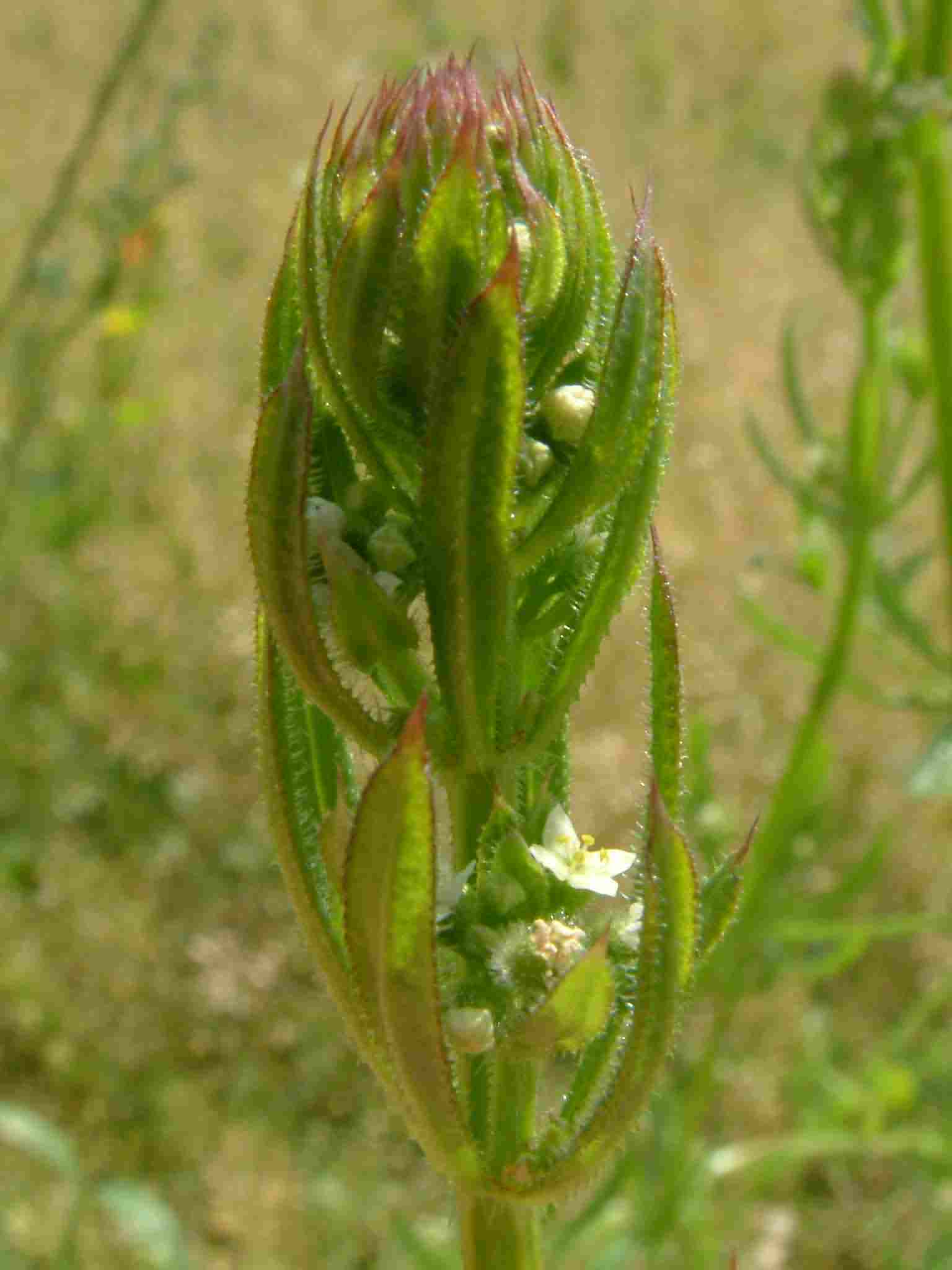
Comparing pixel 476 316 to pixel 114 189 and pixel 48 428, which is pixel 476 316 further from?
pixel 48 428

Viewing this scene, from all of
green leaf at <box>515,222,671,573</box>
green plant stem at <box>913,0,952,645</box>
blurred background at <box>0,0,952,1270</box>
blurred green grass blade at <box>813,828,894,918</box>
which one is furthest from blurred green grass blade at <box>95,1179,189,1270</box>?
green leaf at <box>515,222,671,573</box>

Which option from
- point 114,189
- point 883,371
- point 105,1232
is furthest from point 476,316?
point 105,1232

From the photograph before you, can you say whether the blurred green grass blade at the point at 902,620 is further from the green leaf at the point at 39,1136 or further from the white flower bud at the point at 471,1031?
the green leaf at the point at 39,1136

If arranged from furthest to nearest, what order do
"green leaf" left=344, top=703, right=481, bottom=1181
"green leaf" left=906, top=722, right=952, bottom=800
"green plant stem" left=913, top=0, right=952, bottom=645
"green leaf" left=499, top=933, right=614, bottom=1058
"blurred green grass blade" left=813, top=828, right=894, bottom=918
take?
"blurred green grass blade" left=813, top=828, right=894, bottom=918
"green plant stem" left=913, top=0, right=952, bottom=645
"green leaf" left=906, top=722, right=952, bottom=800
"green leaf" left=499, top=933, right=614, bottom=1058
"green leaf" left=344, top=703, right=481, bottom=1181

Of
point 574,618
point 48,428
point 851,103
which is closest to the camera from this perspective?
point 574,618

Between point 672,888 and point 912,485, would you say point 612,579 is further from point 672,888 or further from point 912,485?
point 912,485

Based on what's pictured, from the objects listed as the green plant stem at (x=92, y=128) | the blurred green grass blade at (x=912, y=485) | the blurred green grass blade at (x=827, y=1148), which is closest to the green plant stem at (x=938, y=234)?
the blurred green grass blade at (x=912, y=485)

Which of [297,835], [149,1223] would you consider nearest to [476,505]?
[297,835]

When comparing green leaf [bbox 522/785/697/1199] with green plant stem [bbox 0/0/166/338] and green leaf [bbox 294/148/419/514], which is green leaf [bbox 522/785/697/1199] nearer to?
green leaf [bbox 294/148/419/514]
